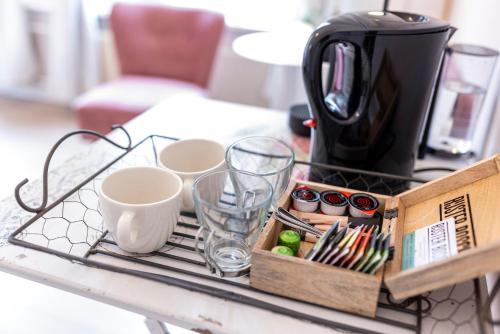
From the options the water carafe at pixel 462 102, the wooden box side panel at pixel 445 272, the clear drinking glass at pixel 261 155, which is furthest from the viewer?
the water carafe at pixel 462 102

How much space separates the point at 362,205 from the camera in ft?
2.04

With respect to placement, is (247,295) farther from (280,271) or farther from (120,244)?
(120,244)

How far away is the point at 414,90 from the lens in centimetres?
68

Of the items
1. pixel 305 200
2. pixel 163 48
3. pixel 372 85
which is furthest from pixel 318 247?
pixel 163 48

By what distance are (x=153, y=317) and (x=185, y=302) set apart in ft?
0.13

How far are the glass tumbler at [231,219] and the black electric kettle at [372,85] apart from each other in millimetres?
171

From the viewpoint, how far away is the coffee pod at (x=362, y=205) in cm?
61

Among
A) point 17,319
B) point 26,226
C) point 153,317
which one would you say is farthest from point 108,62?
point 153,317

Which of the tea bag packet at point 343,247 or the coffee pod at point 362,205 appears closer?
the tea bag packet at point 343,247

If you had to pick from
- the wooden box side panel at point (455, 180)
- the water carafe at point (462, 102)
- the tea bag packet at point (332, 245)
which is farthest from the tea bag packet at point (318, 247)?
the water carafe at point (462, 102)

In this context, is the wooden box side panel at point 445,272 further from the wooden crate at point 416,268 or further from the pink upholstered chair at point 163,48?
the pink upholstered chair at point 163,48

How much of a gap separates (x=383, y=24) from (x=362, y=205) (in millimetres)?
244

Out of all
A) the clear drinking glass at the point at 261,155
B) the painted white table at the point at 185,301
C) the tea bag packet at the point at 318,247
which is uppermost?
the tea bag packet at the point at 318,247

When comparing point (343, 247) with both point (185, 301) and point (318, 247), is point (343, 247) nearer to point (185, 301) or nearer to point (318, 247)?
point (318, 247)
